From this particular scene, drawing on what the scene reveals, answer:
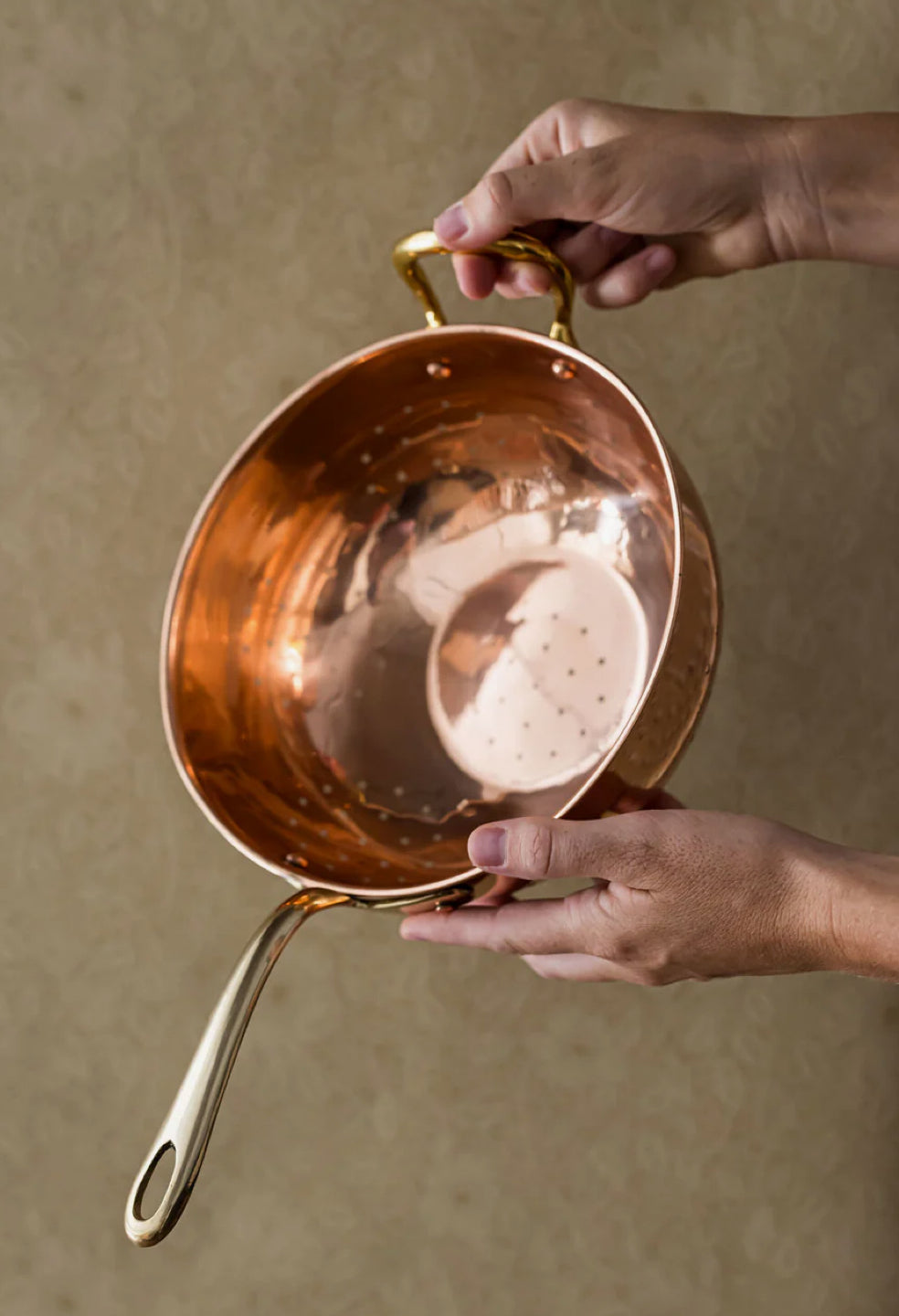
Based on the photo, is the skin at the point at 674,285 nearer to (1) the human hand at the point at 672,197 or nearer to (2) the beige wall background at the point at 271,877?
(1) the human hand at the point at 672,197

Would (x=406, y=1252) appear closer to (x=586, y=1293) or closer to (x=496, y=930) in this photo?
(x=586, y=1293)

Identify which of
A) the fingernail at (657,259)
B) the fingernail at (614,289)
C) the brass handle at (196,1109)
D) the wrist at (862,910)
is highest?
the fingernail at (657,259)

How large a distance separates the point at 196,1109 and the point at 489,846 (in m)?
0.15

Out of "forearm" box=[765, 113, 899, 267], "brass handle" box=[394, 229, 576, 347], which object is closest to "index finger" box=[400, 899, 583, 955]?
"brass handle" box=[394, 229, 576, 347]

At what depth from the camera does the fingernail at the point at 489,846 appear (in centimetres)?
48

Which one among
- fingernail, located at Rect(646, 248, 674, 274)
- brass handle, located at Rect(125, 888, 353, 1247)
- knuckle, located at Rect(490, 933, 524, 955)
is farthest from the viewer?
fingernail, located at Rect(646, 248, 674, 274)

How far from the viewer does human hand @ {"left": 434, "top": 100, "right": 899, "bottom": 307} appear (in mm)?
574

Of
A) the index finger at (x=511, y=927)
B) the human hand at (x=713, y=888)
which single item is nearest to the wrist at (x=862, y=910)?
the human hand at (x=713, y=888)

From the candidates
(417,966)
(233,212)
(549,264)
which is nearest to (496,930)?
(417,966)

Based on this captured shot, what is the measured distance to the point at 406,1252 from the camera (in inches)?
28.5

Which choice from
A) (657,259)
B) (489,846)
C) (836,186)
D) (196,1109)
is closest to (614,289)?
(657,259)

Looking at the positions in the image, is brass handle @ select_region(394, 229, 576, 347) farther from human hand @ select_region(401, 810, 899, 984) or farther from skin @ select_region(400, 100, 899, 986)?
human hand @ select_region(401, 810, 899, 984)

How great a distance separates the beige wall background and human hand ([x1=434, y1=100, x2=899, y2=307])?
93 mm

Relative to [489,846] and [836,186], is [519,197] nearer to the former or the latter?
[836,186]
